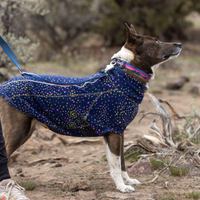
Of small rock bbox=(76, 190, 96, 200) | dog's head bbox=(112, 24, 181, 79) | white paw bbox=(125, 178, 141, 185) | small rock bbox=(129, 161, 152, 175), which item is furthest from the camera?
small rock bbox=(129, 161, 152, 175)

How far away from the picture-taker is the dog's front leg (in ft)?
10.9

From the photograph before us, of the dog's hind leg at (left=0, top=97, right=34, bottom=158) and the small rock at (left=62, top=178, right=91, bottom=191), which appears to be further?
the small rock at (left=62, top=178, right=91, bottom=191)

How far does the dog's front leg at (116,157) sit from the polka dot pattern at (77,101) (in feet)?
0.32

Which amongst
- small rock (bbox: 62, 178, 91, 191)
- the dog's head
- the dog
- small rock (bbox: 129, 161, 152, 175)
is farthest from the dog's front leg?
the dog's head

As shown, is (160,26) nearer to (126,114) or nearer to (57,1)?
(57,1)

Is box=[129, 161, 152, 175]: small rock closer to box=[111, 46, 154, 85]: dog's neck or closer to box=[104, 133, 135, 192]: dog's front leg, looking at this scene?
box=[104, 133, 135, 192]: dog's front leg

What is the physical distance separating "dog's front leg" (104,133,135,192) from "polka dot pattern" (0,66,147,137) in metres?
0.10

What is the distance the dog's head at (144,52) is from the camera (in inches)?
135

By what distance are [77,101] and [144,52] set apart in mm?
943

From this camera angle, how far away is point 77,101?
10.6 feet

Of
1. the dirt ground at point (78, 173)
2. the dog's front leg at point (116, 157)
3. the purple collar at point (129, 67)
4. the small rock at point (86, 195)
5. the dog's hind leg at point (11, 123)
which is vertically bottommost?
the dirt ground at point (78, 173)

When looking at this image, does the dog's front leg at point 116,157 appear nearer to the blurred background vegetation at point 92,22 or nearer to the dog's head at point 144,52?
the dog's head at point 144,52

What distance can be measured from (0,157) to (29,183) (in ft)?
3.13

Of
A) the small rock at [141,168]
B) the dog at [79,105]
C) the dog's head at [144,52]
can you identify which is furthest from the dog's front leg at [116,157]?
the dog's head at [144,52]
